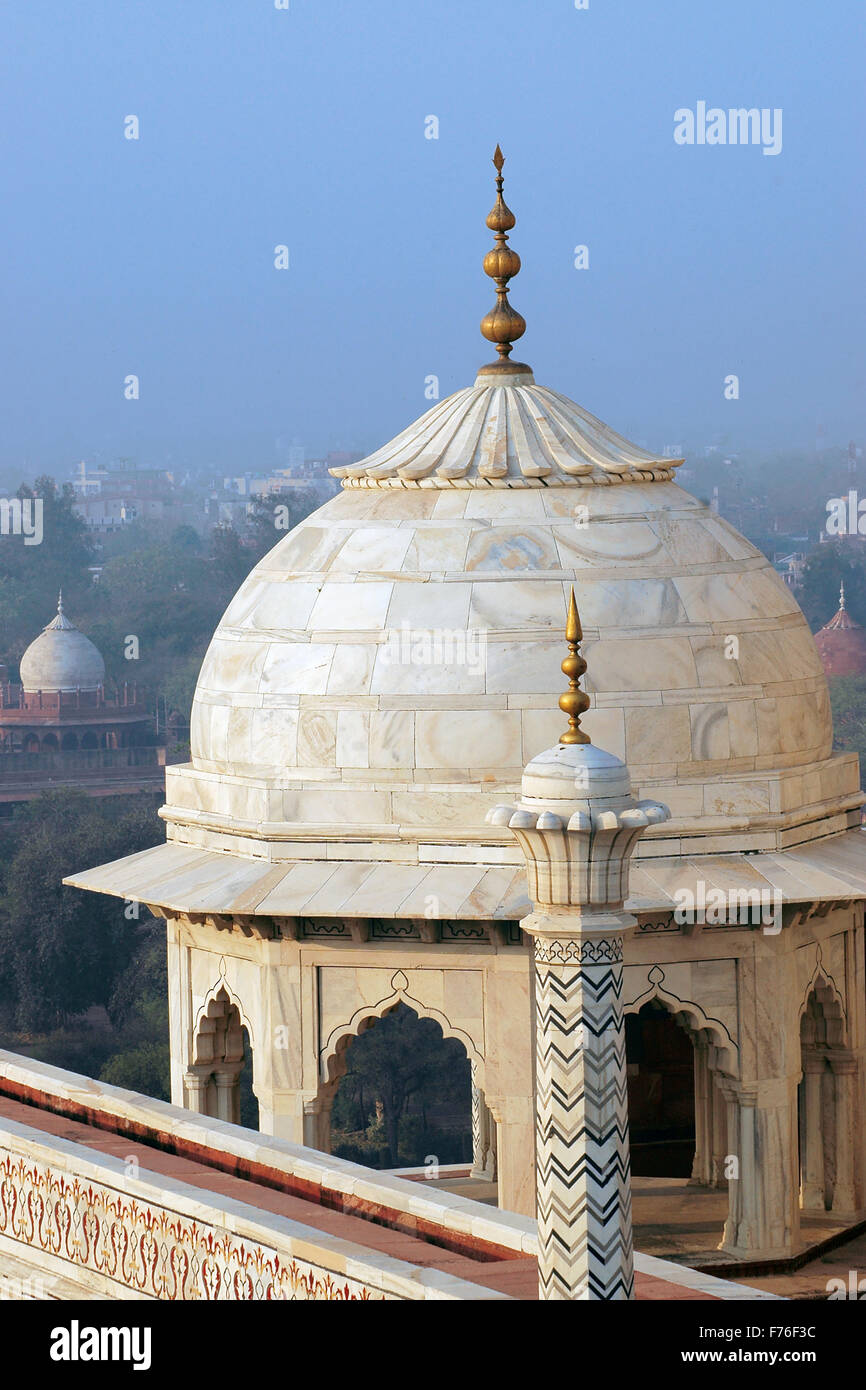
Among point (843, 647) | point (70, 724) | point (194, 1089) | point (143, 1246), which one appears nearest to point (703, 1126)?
point (194, 1089)

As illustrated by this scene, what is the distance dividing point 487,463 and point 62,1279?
18.6ft

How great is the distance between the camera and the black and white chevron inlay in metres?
9.91

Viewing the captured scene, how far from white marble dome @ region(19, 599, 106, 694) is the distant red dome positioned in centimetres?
2455

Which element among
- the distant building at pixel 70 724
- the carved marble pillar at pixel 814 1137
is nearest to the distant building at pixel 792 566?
the distant building at pixel 70 724

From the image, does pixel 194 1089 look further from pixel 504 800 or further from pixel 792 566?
pixel 792 566

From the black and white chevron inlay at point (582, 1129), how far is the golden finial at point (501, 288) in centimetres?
812

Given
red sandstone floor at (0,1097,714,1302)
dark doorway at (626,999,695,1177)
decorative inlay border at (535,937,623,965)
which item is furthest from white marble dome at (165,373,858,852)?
decorative inlay border at (535,937,623,965)

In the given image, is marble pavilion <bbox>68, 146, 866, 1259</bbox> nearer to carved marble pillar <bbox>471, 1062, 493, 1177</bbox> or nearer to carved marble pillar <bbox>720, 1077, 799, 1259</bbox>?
→ carved marble pillar <bbox>720, 1077, 799, 1259</bbox>

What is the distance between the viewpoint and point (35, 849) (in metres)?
63.6

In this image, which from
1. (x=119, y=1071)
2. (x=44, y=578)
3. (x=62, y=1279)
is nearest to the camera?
(x=62, y=1279)

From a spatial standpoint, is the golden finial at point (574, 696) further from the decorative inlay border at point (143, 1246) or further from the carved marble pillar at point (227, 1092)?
the carved marble pillar at point (227, 1092)

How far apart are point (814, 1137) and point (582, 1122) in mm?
7360

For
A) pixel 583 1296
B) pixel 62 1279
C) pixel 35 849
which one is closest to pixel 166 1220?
pixel 62 1279
